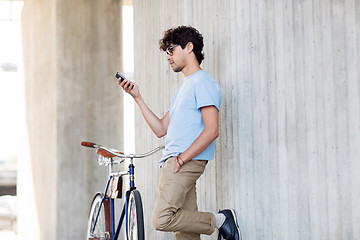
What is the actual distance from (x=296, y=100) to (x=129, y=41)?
43.8ft

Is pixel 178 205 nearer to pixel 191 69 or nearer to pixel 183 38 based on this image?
pixel 191 69

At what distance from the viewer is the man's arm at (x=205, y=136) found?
300 centimetres

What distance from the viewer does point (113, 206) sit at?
409cm

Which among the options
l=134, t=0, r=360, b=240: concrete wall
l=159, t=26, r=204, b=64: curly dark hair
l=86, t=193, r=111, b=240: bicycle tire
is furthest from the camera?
l=86, t=193, r=111, b=240: bicycle tire

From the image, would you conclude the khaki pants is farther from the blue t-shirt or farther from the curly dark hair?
the curly dark hair

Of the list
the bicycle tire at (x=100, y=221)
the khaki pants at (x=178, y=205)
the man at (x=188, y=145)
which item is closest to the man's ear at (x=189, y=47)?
the man at (x=188, y=145)

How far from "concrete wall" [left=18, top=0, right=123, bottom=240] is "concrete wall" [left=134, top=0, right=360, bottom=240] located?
3308 mm

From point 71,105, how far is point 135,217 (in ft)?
11.7

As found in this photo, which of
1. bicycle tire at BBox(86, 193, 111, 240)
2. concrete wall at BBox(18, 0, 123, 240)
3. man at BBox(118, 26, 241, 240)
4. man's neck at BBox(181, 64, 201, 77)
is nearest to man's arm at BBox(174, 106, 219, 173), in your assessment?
man at BBox(118, 26, 241, 240)

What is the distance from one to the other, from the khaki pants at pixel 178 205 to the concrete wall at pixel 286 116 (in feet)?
1.14

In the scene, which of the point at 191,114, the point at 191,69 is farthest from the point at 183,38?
the point at 191,114

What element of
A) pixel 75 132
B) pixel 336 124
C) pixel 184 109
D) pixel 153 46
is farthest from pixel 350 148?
pixel 75 132

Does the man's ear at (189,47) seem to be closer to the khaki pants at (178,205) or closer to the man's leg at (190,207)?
the khaki pants at (178,205)

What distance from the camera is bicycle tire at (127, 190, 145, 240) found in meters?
3.38
